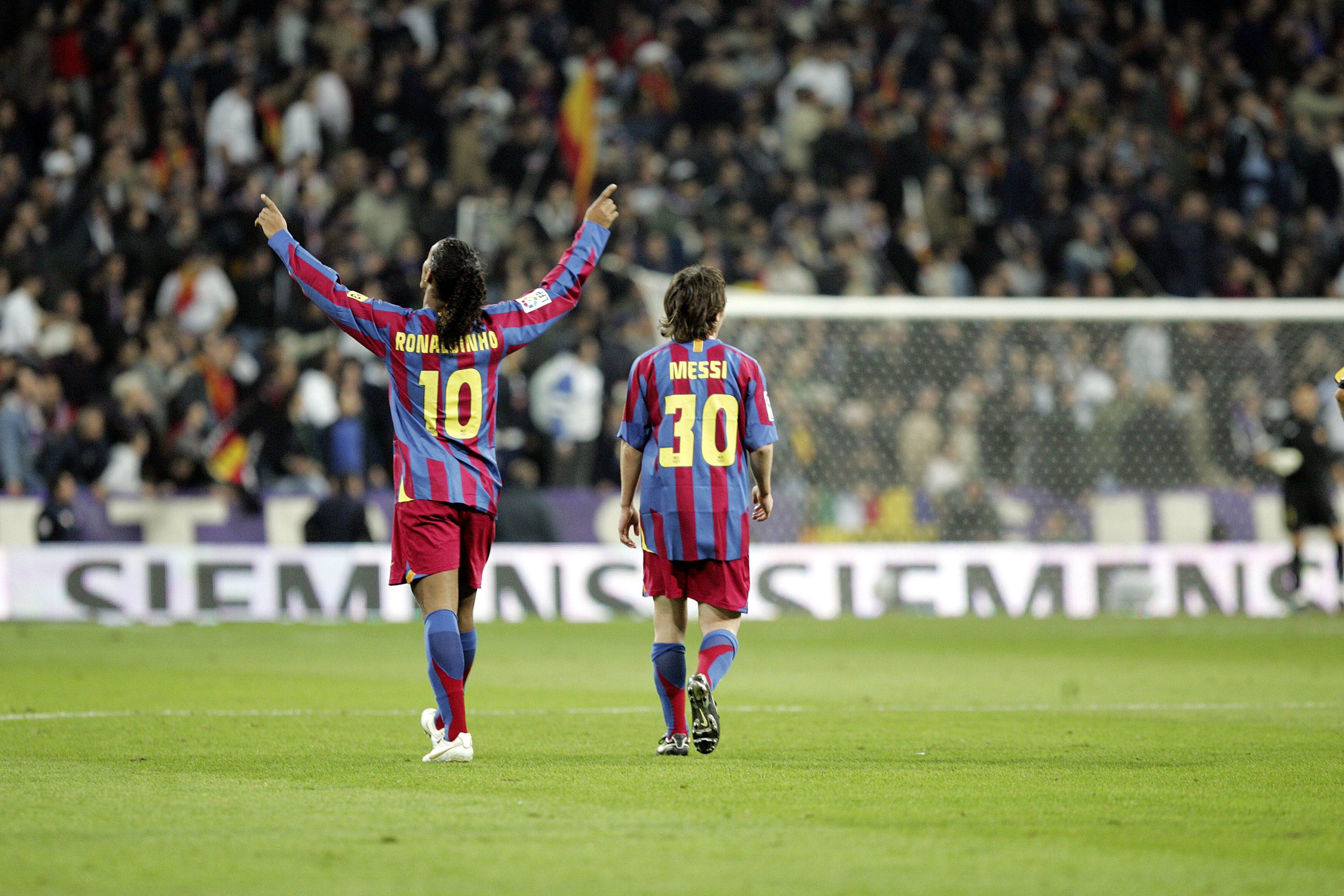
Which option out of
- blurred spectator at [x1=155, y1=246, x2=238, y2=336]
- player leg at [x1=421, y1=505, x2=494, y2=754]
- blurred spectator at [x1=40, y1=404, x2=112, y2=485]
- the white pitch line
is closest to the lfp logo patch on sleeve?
player leg at [x1=421, y1=505, x2=494, y2=754]

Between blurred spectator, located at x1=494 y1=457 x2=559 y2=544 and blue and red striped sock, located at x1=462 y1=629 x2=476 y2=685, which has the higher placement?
blurred spectator, located at x1=494 y1=457 x2=559 y2=544

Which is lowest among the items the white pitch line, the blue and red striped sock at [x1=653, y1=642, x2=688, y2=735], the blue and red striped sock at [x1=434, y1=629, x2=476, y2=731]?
the white pitch line

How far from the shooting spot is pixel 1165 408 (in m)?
18.6

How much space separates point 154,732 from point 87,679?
11.1 ft

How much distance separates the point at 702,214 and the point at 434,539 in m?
14.6

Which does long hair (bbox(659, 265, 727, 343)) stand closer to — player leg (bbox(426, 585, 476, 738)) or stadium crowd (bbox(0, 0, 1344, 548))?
player leg (bbox(426, 585, 476, 738))

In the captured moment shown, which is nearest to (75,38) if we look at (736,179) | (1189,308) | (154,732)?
(736,179)

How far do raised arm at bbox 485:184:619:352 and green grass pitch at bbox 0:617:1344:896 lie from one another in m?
1.68

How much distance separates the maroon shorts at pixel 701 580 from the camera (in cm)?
736

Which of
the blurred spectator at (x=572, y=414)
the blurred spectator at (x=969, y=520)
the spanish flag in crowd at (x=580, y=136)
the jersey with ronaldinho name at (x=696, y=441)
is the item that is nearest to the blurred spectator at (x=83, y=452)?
the blurred spectator at (x=572, y=414)

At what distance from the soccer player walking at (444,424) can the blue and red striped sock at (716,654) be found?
0.92m

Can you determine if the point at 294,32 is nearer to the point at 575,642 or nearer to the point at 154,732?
the point at 575,642

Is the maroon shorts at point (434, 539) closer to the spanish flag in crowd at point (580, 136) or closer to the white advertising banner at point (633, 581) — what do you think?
the white advertising banner at point (633, 581)

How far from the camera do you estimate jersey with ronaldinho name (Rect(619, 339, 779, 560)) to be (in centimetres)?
731
